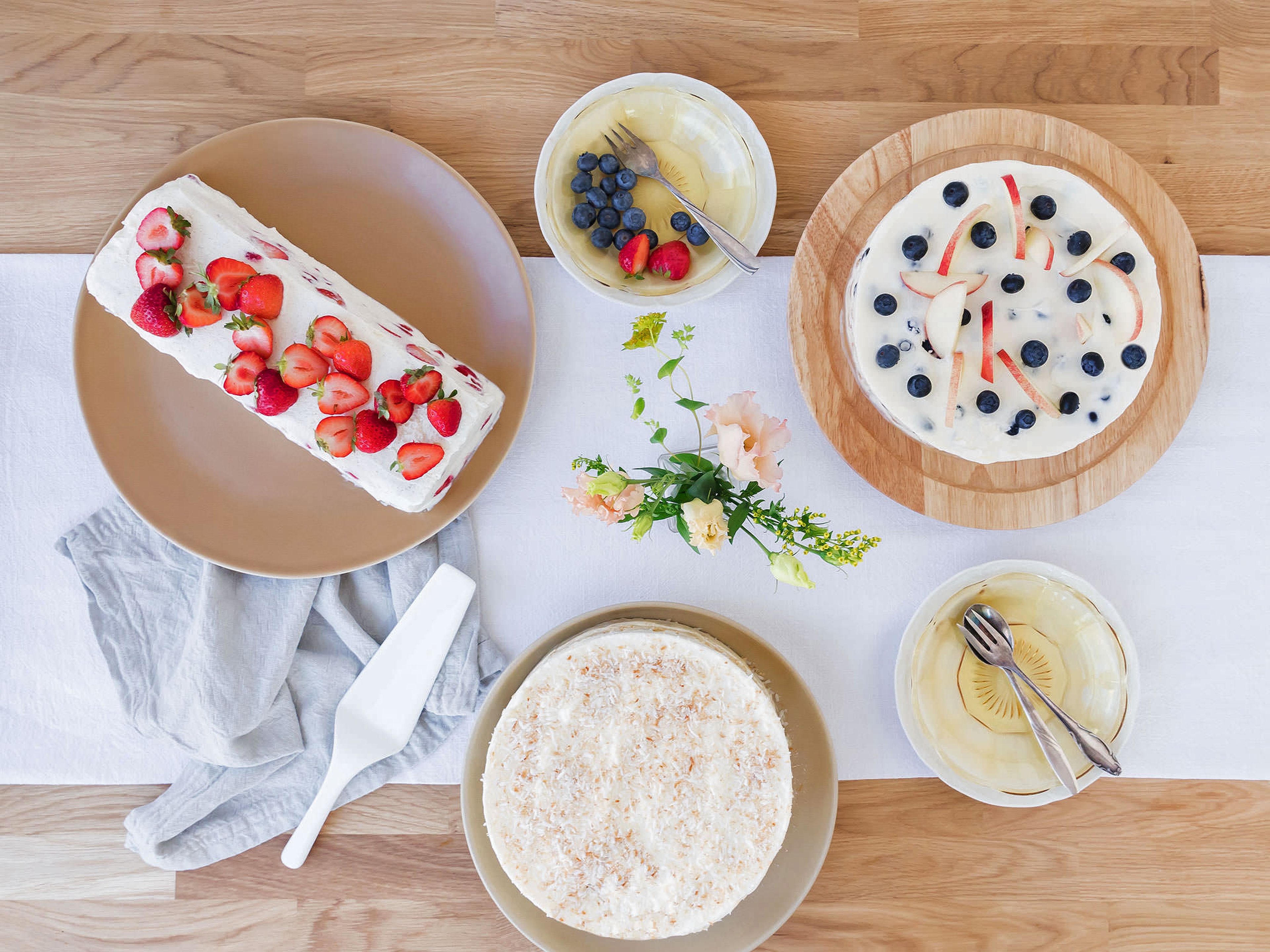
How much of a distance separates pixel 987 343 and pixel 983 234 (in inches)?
9.2

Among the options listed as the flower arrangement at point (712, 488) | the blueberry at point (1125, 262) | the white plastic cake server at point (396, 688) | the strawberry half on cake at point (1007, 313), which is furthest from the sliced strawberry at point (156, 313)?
the blueberry at point (1125, 262)

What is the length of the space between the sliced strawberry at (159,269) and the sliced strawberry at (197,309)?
1.2 inches

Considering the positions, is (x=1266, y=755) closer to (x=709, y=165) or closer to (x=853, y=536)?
(x=853, y=536)

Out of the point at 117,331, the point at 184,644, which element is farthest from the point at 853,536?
the point at 117,331

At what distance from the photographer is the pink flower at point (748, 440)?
1.44 meters

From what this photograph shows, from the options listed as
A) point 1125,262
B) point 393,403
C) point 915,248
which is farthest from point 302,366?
point 1125,262

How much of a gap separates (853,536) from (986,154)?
1.04m

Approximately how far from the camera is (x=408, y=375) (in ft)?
5.85

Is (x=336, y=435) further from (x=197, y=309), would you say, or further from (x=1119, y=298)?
(x=1119, y=298)

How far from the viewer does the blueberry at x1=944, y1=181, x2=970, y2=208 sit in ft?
5.86

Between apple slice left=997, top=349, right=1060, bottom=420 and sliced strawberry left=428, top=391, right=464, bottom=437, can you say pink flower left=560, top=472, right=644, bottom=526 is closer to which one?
sliced strawberry left=428, top=391, right=464, bottom=437

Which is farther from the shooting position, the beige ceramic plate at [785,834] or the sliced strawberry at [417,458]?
the beige ceramic plate at [785,834]

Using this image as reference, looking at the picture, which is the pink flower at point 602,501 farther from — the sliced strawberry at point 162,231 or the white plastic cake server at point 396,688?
the sliced strawberry at point 162,231

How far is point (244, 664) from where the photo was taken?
6.56 ft
